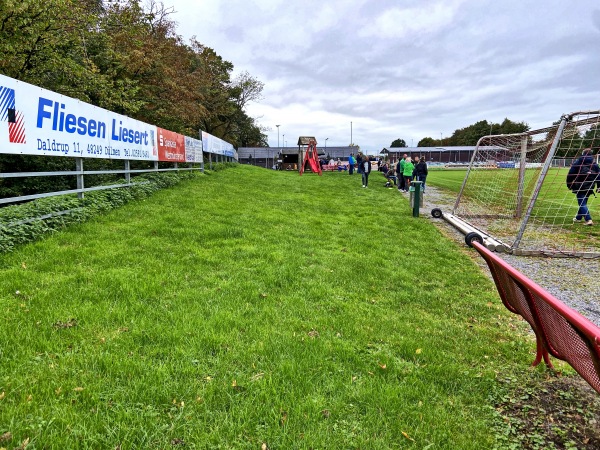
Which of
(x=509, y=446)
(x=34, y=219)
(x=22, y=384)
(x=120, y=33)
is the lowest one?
(x=509, y=446)

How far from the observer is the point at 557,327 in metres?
2.44

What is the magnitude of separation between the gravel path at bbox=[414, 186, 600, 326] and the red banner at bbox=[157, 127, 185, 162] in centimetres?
1024

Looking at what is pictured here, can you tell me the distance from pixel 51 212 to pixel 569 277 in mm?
8279

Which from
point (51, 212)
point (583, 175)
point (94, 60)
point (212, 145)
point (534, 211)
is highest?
point (94, 60)

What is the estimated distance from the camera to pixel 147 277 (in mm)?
4426

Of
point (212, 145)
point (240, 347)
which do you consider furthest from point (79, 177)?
point (212, 145)

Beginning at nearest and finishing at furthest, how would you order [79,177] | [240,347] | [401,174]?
[240,347]
[79,177]
[401,174]

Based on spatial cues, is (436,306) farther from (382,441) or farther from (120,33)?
(120,33)

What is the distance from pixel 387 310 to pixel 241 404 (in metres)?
2.21

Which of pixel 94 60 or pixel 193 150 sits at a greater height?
pixel 94 60

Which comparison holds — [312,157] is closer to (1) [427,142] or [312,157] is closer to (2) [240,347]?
(2) [240,347]

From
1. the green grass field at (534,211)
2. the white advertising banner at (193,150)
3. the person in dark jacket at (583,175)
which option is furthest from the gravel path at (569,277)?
the white advertising banner at (193,150)

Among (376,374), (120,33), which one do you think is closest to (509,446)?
(376,374)

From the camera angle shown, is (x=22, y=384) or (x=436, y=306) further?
(x=436, y=306)
